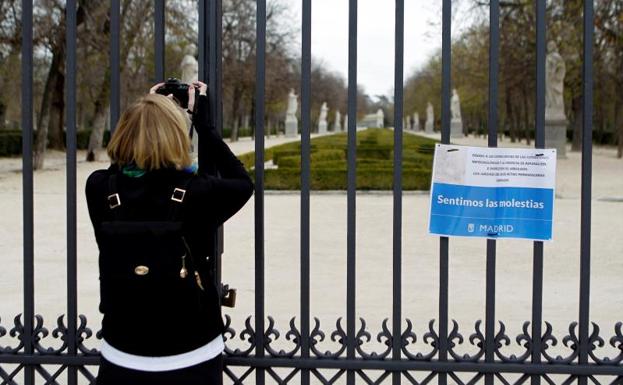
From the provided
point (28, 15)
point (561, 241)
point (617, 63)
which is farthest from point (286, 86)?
point (28, 15)

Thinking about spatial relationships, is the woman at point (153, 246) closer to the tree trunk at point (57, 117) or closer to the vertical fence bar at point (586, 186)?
→ the vertical fence bar at point (586, 186)

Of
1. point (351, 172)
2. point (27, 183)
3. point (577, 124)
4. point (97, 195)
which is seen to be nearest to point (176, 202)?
point (97, 195)

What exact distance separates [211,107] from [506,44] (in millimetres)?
25087

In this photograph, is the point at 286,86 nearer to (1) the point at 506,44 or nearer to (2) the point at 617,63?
(1) the point at 506,44

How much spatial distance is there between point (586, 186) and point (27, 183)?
2.29 meters

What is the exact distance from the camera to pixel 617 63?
25750mm

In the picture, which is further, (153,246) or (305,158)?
(305,158)

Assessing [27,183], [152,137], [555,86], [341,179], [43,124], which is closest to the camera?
[152,137]

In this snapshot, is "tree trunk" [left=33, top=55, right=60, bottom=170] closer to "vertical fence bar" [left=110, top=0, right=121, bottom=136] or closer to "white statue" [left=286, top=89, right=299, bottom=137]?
"vertical fence bar" [left=110, top=0, right=121, bottom=136]

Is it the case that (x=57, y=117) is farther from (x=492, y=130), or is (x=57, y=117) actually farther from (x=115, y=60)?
(x=492, y=130)

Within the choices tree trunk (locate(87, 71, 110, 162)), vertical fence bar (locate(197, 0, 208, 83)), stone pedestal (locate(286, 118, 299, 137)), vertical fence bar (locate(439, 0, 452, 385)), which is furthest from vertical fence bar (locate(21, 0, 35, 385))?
stone pedestal (locate(286, 118, 299, 137))

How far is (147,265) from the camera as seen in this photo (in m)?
2.46

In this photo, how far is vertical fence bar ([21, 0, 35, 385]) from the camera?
3354 mm

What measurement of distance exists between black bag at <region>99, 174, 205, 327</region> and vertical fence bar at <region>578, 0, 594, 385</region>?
1.59 metres
